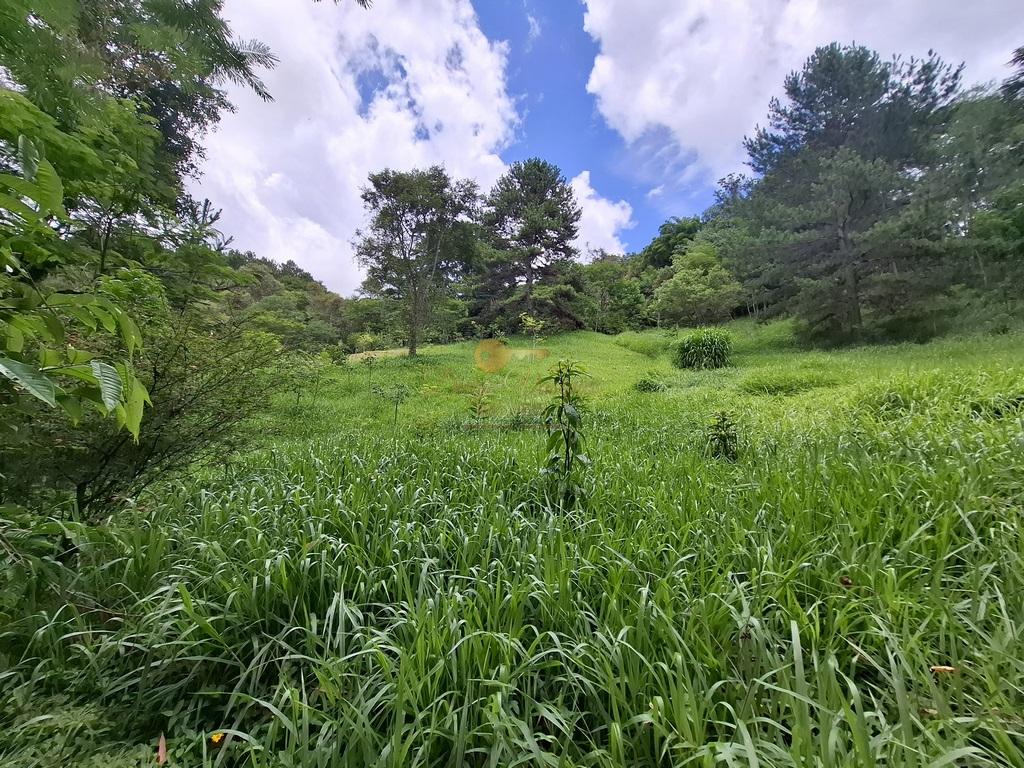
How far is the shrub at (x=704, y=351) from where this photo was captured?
34.3 feet

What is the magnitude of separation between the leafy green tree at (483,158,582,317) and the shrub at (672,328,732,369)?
29.7ft

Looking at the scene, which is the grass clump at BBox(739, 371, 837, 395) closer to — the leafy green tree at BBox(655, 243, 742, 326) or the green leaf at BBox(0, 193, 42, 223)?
the green leaf at BBox(0, 193, 42, 223)

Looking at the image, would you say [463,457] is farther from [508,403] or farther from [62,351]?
[508,403]

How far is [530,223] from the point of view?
18875 millimetres

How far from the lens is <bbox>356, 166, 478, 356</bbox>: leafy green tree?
12.6 metres

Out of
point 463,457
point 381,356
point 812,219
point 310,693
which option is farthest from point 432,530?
point 812,219

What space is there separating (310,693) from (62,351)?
1.07m

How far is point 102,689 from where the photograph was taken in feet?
3.74

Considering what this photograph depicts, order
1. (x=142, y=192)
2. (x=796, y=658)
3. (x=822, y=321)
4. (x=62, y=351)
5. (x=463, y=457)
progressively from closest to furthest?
(x=62, y=351) → (x=796, y=658) → (x=142, y=192) → (x=463, y=457) → (x=822, y=321)

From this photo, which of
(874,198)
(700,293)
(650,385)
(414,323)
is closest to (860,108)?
(874,198)

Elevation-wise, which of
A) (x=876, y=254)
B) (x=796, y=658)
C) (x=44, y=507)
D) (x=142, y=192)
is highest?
(x=876, y=254)

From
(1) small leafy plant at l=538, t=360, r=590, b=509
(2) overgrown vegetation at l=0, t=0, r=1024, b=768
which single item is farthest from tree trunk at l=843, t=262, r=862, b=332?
(1) small leafy plant at l=538, t=360, r=590, b=509

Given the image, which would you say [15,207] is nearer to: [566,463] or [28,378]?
[28,378]

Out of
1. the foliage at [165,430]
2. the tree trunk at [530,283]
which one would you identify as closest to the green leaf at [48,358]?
the foliage at [165,430]
